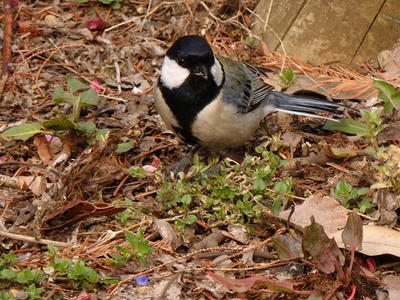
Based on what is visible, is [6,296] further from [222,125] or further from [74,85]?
[74,85]

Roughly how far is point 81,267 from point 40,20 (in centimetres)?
323

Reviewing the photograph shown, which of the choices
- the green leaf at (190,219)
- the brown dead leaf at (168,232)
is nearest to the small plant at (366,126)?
the green leaf at (190,219)

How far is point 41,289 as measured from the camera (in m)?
3.14

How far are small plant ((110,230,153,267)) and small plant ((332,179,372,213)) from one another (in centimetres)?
117

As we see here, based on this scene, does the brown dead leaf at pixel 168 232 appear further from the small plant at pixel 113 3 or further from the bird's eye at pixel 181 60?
the small plant at pixel 113 3

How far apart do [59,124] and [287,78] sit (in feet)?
5.86

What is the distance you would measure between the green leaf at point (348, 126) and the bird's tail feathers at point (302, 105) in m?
0.08

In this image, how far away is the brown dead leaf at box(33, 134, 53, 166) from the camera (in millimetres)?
4402

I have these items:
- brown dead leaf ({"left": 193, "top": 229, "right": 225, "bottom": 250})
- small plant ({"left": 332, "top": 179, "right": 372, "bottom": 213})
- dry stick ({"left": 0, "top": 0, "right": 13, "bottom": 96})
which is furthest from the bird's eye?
dry stick ({"left": 0, "top": 0, "right": 13, "bottom": 96})

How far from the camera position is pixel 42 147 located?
4445 mm

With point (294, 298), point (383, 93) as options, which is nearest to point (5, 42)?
point (383, 93)

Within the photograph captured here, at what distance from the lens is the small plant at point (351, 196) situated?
143 inches

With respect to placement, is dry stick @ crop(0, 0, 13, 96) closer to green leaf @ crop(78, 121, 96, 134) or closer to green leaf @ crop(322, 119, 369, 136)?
green leaf @ crop(78, 121, 96, 134)

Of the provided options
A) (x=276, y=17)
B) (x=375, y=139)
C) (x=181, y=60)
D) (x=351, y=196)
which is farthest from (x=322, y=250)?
(x=276, y=17)
